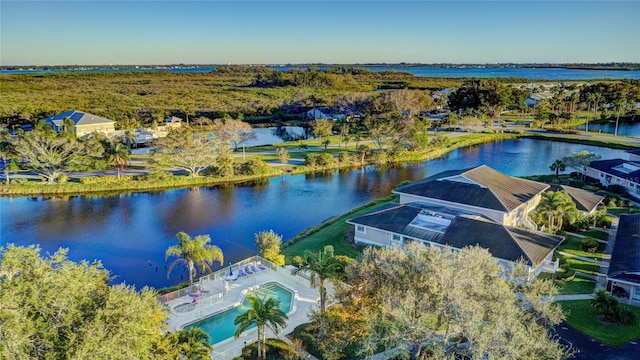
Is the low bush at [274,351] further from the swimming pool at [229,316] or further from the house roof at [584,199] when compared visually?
the house roof at [584,199]

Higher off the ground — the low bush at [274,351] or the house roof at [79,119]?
the house roof at [79,119]

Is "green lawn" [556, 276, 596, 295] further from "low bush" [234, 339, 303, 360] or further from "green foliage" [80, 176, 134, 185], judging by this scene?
"green foliage" [80, 176, 134, 185]

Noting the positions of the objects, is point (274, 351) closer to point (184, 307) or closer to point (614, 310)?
point (184, 307)

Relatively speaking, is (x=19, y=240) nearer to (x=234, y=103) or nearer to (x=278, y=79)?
(x=234, y=103)

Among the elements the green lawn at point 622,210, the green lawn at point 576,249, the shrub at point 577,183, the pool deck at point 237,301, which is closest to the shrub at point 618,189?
the shrub at point 577,183

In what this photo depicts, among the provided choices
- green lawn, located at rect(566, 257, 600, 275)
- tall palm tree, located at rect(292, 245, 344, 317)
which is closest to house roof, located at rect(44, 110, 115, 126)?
tall palm tree, located at rect(292, 245, 344, 317)

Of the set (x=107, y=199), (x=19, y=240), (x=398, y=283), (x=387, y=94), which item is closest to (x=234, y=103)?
(x=387, y=94)

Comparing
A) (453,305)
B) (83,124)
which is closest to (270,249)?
(453,305)
